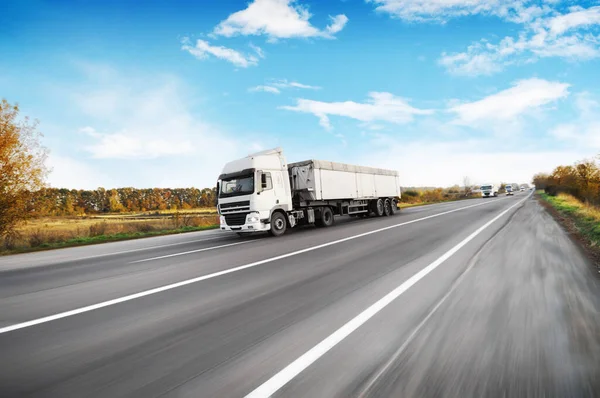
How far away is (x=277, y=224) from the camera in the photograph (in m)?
14.3

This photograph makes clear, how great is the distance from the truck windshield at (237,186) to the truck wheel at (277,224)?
162 centimetres

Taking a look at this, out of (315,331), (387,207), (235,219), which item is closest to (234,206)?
(235,219)

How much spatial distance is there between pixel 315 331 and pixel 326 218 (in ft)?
45.7

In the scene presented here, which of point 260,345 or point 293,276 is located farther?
point 293,276

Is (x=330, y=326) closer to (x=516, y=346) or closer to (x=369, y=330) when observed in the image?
(x=369, y=330)

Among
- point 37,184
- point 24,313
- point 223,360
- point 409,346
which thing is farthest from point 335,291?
point 37,184

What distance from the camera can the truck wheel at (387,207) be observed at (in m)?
23.6

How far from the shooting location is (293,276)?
597 cm

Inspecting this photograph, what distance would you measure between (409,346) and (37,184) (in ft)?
72.1

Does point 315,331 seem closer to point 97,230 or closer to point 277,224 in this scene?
point 277,224

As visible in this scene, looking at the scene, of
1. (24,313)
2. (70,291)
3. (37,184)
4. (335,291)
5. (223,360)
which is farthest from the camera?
(37,184)

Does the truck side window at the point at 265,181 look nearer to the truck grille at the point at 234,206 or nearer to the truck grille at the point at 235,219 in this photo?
the truck grille at the point at 234,206

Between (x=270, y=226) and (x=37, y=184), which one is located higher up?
(x=37, y=184)

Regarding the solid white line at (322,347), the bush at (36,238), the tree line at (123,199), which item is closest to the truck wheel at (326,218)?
the solid white line at (322,347)
